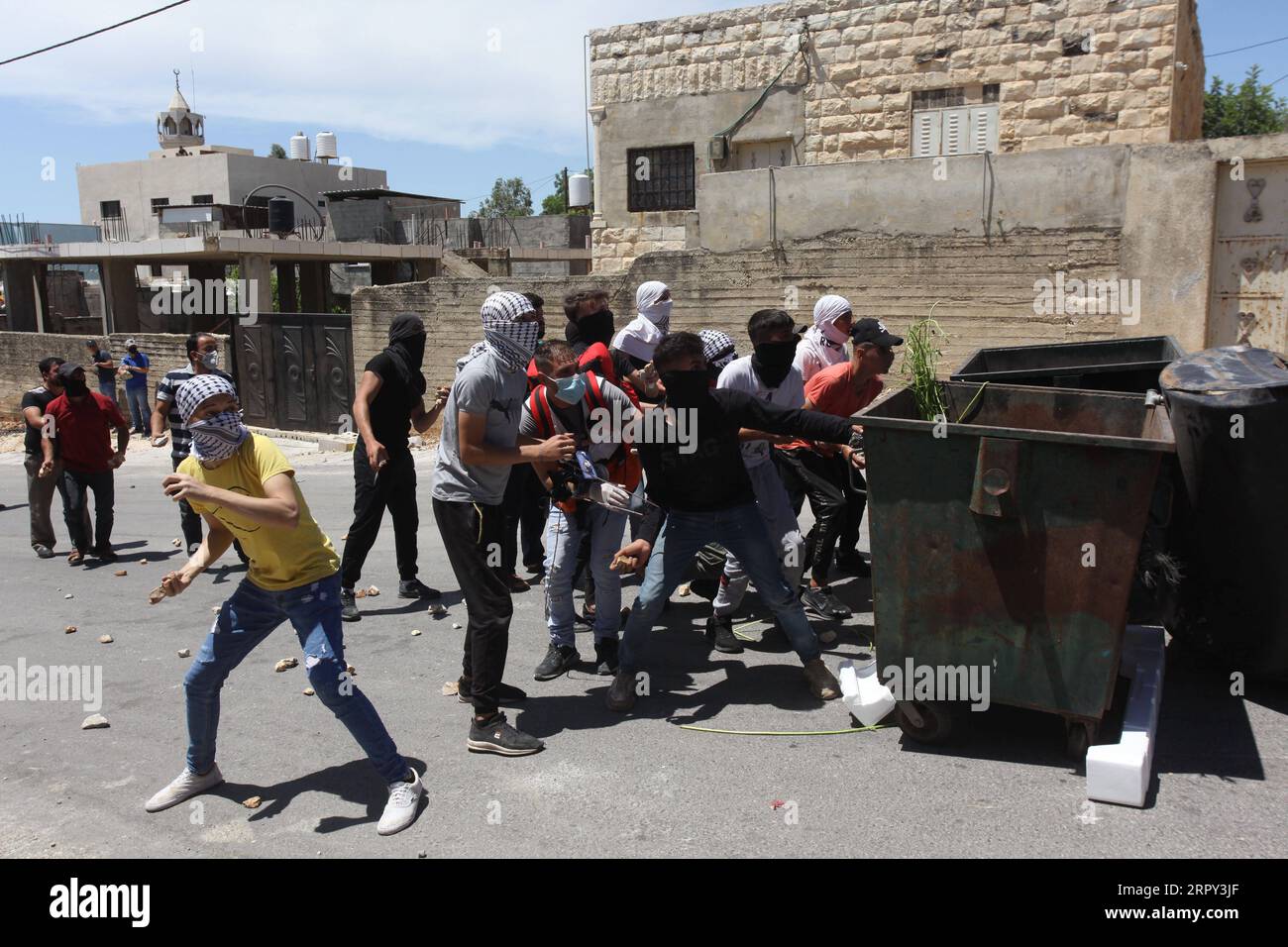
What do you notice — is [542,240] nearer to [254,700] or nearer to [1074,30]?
[1074,30]

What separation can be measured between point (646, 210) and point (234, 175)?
25.3 meters

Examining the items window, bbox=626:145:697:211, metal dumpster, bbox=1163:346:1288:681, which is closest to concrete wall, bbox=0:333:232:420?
window, bbox=626:145:697:211

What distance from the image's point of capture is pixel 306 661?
154 inches

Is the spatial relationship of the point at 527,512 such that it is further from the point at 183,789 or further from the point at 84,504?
the point at 84,504

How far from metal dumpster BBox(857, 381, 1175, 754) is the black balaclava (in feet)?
10.8

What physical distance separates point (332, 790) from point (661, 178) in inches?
561

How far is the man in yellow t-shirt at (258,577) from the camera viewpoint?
372cm

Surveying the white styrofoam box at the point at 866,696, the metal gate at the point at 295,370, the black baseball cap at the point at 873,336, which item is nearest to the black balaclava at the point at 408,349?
the black baseball cap at the point at 873,336

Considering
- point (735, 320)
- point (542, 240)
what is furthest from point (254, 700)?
point (542, 240)

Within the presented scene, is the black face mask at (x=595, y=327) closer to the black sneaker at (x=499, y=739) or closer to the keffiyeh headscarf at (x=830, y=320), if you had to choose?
the keffiyeh headscarf at (x=830, y=320)

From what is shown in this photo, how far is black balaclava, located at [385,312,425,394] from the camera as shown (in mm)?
6270

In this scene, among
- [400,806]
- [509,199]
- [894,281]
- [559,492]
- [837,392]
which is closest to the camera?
[400,806]

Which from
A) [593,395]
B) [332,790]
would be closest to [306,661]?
[332,790]

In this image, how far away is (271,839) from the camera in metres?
3.74
